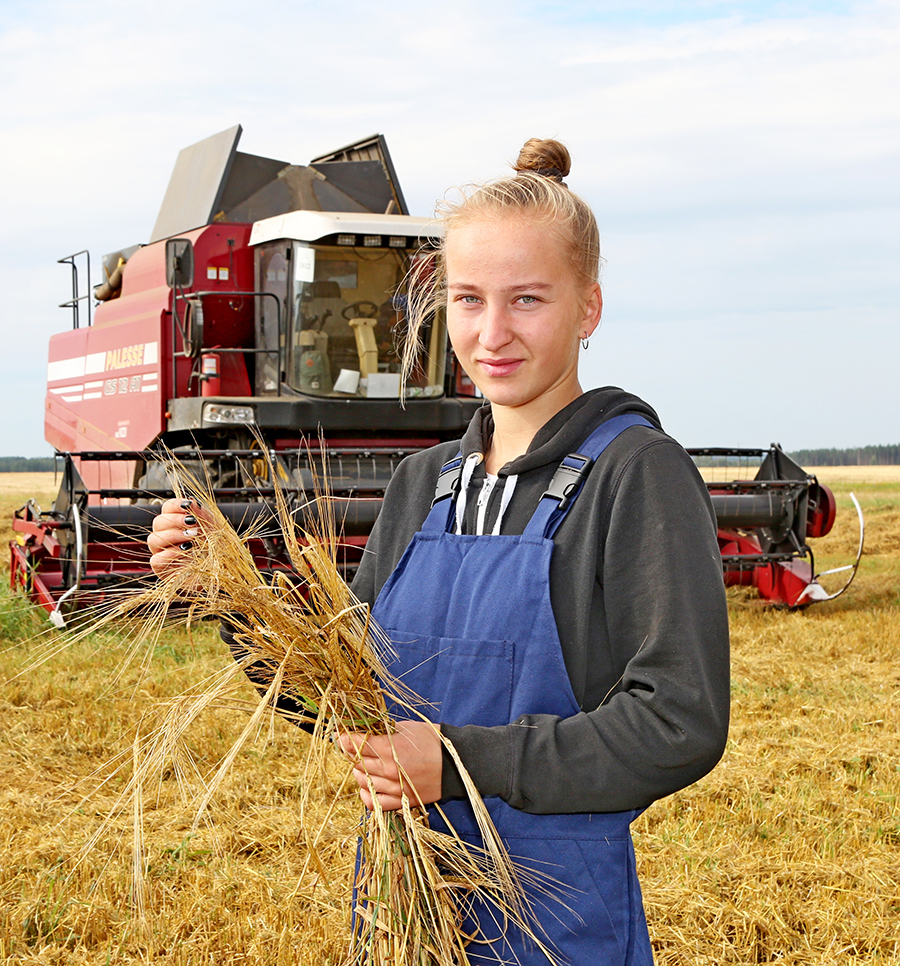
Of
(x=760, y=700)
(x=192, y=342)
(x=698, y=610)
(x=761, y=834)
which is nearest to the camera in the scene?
(x=698, y=610)

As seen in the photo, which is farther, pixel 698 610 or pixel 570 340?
pixel 570 340

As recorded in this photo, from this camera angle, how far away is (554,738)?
1.29m

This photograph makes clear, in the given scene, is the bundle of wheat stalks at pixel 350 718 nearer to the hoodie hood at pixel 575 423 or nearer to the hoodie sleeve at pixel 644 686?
the hoodie sleeve at pixel 644 686

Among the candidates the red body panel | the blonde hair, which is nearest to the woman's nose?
the blonde hair

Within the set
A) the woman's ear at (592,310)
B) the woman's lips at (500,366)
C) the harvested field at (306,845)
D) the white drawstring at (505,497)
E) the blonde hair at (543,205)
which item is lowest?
the harvested field at (306,845)

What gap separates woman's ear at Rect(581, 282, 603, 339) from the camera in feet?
5.03

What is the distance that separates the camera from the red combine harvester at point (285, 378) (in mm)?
7613

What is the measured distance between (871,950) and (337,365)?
6139mm

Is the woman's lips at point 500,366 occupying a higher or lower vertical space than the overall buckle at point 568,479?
higher

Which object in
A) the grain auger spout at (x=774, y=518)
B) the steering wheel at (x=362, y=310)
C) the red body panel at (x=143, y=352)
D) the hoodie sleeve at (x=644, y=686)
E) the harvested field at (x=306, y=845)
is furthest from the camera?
the red body panel at (x=143, y=352)

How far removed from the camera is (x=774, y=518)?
25.8 ft

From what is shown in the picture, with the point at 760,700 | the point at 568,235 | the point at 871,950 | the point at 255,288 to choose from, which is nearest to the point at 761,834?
the point at 871,950

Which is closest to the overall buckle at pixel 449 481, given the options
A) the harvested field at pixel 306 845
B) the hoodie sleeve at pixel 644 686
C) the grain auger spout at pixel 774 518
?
the hoodie sleeve at pixel 644 686

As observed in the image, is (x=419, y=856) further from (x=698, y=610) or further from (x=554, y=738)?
(x=698, y=610)
